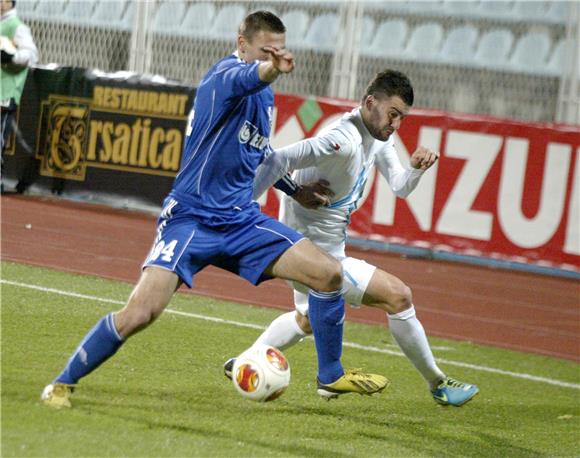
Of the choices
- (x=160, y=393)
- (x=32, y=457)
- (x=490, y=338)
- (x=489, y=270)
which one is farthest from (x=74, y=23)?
(x=32, y=457)

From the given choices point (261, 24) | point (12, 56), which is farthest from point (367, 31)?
point (261, 24)

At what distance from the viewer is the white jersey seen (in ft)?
20.1

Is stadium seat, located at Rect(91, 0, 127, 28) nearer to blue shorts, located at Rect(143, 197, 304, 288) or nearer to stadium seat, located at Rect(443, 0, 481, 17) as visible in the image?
stadium seat, located at Rect(443, 0, 481, 17)

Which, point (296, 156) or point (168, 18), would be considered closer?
point (296, 156)

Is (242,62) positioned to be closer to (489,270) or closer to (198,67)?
(489,270)

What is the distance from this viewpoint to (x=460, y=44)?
601 inches

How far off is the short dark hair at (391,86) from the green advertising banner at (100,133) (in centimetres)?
856

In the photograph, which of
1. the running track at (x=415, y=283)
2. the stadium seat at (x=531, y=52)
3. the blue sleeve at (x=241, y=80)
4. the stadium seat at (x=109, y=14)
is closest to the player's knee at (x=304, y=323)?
the blue sleeve at (x=241, y=80)

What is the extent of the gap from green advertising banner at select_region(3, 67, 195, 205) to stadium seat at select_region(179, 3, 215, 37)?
1.55m

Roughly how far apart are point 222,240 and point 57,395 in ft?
3.48

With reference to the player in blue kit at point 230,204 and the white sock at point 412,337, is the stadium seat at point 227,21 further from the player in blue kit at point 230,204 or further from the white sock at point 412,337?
the player in blue kit at point 230,204

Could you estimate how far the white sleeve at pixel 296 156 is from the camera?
20.0 ft

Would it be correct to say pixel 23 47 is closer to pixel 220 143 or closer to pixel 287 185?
pixel 287 185

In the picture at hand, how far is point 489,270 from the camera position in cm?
1345
